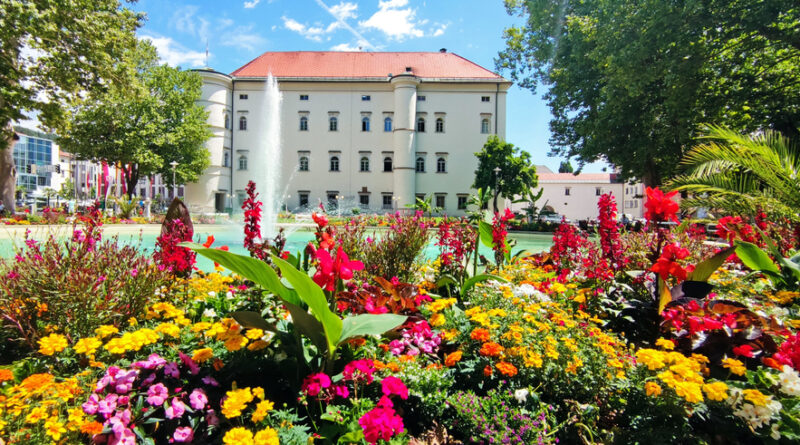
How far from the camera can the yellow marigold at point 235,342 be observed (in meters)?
1.88

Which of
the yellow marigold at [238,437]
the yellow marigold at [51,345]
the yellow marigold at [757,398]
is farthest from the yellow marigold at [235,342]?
the yellow marigold at [757,398]

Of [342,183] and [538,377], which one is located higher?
[342,183]

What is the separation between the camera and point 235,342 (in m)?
1.91

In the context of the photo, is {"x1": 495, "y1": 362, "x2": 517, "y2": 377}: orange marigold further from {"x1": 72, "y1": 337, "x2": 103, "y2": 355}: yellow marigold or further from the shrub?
the shrub

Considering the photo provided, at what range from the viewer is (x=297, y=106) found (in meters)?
36.8

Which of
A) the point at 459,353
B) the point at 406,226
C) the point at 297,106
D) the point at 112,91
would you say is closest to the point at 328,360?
the point at 459,353

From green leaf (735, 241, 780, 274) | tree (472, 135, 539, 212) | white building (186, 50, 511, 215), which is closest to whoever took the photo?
green leaf (735, 241, 780, 274)

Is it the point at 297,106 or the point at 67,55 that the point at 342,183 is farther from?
the point at 67,55

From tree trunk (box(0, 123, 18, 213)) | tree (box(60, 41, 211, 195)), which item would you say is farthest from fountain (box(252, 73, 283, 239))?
tree trunk (box(0, 123, 18, 213))

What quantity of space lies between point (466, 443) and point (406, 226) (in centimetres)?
272

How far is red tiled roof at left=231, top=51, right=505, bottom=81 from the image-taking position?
37.2 meters

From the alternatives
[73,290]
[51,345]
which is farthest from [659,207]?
[73,290]

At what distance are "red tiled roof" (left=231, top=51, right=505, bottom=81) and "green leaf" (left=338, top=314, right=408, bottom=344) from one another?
3760 centimetres

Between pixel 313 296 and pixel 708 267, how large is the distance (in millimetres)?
2577
